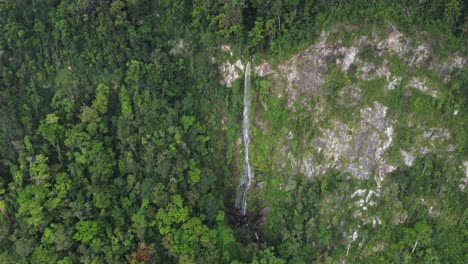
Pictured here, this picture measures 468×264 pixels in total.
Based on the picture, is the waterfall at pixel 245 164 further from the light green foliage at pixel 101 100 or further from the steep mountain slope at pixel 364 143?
the light green foliage at pixel 101 100

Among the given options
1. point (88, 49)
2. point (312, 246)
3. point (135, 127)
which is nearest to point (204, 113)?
point (135, 127)

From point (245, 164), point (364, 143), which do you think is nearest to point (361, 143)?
point (364, 143)

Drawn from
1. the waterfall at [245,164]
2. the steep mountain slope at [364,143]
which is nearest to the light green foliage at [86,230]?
the waterfall at [245,164]

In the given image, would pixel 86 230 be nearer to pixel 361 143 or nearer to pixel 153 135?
pixel 153 135

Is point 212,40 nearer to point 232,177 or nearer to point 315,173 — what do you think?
point 232,177

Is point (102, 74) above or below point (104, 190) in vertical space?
above
